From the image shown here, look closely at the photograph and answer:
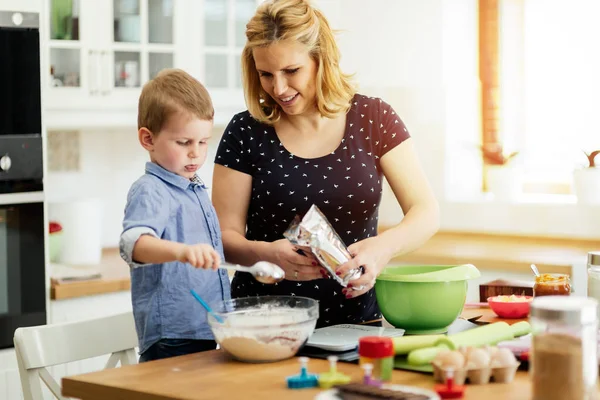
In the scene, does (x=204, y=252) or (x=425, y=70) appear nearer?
(x=204, y=252)

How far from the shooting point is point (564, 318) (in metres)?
1.35

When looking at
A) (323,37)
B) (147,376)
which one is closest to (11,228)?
(323,37)

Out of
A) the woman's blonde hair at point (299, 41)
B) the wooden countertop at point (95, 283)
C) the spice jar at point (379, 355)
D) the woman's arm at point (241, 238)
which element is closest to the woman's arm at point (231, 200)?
the woman's arm at point (241, 238)

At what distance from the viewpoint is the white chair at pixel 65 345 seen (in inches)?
78.6

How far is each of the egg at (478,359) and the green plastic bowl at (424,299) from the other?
0.39m

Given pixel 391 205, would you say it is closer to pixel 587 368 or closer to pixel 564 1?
pixel 564 1

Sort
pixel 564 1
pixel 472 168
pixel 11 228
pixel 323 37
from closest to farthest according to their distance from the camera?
pixel 323 37 < pixel 11 228 < pixel 564 1 < pixel 472 168

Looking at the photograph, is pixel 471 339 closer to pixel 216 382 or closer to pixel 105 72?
pixel 216 382

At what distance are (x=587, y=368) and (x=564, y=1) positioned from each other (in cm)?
299

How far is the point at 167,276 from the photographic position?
1923 mm

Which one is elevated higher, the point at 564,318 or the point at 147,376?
the point at 564,318

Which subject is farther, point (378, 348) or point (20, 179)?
point (20, 179)

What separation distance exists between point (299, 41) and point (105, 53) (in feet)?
5.55

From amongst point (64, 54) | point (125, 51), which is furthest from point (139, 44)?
point (64, 54)
